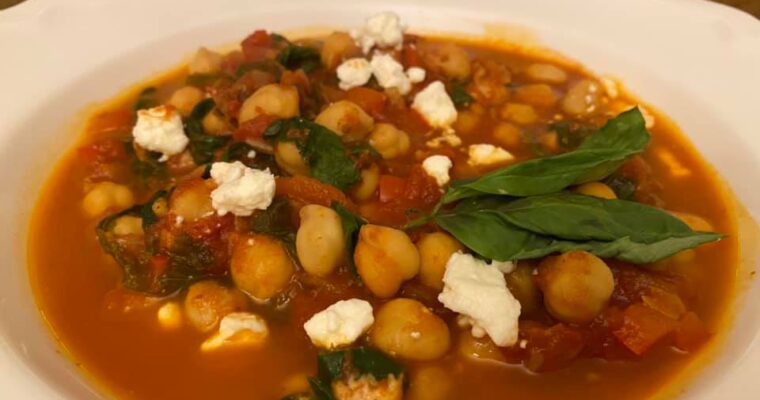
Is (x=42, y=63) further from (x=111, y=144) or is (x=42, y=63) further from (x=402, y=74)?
(x=402, y=74)

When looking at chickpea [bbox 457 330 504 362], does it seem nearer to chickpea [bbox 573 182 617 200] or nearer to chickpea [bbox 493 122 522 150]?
chickpea [bbox 573 182 617 200]

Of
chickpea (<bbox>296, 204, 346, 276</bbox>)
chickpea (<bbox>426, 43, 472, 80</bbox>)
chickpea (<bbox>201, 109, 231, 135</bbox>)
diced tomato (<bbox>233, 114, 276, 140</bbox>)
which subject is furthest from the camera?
chickpea (<bbox>426, 43, 472, 80</bbox>)

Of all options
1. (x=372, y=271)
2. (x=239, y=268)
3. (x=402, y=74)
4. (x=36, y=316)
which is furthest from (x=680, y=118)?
(x=36, y=316)

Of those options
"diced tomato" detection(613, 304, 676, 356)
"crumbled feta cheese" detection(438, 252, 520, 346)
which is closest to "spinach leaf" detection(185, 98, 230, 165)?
"crumbled feta cheese" detection(438, 252, 520, 346)

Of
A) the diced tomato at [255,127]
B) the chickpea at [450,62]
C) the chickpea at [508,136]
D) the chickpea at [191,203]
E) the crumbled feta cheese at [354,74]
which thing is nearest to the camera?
the chickpea at [191,203]

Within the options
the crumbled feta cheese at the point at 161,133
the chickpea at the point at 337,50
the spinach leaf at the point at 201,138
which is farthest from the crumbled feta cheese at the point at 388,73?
the crumbled feta cheese at the point at 161,133

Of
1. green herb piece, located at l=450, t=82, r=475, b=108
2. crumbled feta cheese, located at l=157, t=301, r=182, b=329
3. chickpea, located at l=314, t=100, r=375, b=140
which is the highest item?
chickpea, located at l=314, t=100, r=375, b=140

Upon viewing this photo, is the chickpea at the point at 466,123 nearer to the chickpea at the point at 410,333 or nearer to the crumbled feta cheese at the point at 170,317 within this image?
the chickpea at the point at 410,333
